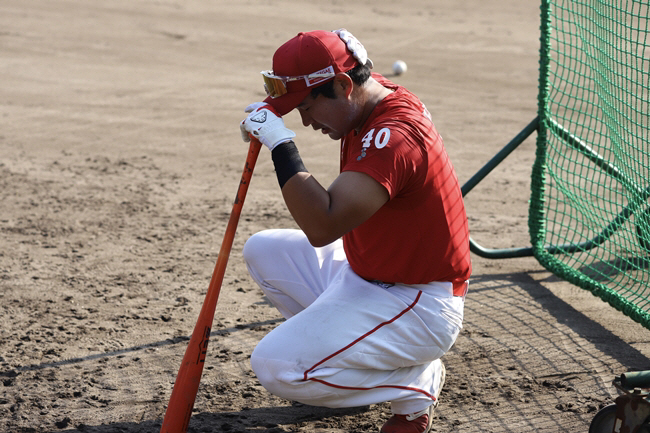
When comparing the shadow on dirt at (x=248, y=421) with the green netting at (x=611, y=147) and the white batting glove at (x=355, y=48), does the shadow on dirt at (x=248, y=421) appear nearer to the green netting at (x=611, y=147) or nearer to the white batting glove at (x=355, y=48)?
the white batting glove at (x=355, y=48)

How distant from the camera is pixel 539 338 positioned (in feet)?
13.2

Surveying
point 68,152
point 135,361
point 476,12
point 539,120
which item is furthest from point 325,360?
point 476,12

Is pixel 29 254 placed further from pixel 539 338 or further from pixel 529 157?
pixel 529 157

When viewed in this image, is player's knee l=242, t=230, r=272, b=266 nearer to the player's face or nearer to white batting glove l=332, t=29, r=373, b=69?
the player's face

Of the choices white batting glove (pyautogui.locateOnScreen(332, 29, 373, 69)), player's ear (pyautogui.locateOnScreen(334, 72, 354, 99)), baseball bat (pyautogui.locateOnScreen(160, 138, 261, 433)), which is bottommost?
baseball bat (pyautogui.locateOnScreen(160, 138, 261, 433))

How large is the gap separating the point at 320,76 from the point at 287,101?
Answer: 0.18 m

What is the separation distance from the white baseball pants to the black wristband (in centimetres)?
59

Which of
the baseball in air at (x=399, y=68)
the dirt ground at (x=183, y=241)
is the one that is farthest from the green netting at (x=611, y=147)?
the baseball in air at (x=399, y=68)

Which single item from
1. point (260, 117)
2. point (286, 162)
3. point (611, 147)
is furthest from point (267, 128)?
point (611, 147)

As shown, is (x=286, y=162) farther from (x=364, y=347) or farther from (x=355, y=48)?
(x=364, y=347)

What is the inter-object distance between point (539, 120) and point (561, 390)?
196 centimetres

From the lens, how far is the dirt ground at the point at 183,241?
340 centimetres

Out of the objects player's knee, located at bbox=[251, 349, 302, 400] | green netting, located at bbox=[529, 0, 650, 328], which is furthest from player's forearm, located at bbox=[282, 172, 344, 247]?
green netting, located at bbox=[529, 0, 650, 328]

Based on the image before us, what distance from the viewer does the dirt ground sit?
11.1 feet
